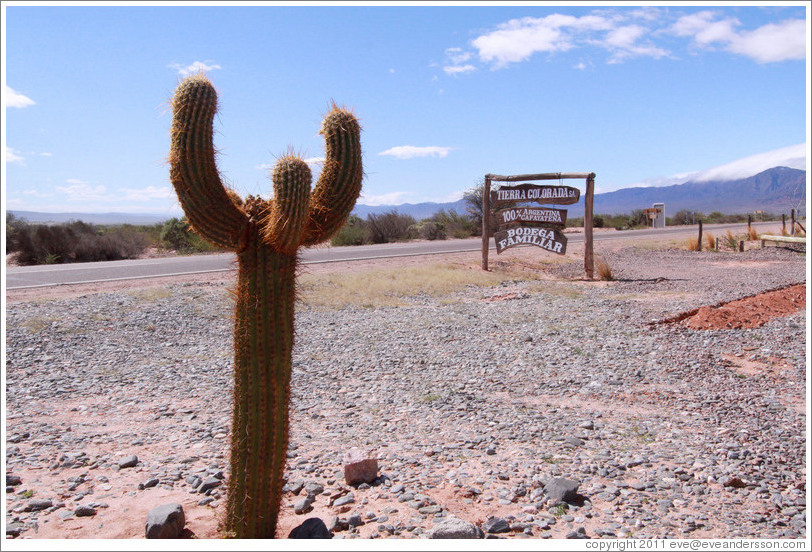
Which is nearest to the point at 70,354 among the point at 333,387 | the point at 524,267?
the point at 333,387

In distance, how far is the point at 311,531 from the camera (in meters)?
3.68

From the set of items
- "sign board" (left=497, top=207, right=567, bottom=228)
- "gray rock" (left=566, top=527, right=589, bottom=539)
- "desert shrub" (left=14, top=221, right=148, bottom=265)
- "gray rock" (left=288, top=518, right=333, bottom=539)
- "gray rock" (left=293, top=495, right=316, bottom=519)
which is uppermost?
"sign board" (left=497, top=207, right=567, bottom=228)

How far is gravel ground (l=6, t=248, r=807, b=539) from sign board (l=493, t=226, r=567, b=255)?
6.01 meters

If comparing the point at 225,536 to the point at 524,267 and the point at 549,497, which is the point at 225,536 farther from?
the point at 524,267

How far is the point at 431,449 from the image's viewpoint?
5121 millimetres

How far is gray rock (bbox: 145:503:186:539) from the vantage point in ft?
12.2

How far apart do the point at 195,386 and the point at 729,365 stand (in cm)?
590

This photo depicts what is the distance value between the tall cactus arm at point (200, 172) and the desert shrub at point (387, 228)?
1187 inches

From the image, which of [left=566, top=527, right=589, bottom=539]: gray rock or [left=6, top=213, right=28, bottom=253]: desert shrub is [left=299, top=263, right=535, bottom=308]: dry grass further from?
[left=6, top=213, right=28, bottom=253]: desert shrub

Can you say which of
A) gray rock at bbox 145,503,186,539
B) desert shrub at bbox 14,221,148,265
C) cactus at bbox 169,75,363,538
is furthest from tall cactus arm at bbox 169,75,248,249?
desert shrub at bbox 14,221,148,265

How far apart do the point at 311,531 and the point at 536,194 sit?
1409 cm

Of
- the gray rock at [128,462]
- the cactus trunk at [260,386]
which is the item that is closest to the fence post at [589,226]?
the gray rock at [128,462]

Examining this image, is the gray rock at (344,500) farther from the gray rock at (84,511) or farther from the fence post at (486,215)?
the fence post at (486,215)

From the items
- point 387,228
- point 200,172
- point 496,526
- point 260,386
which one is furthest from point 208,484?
point 387,228
